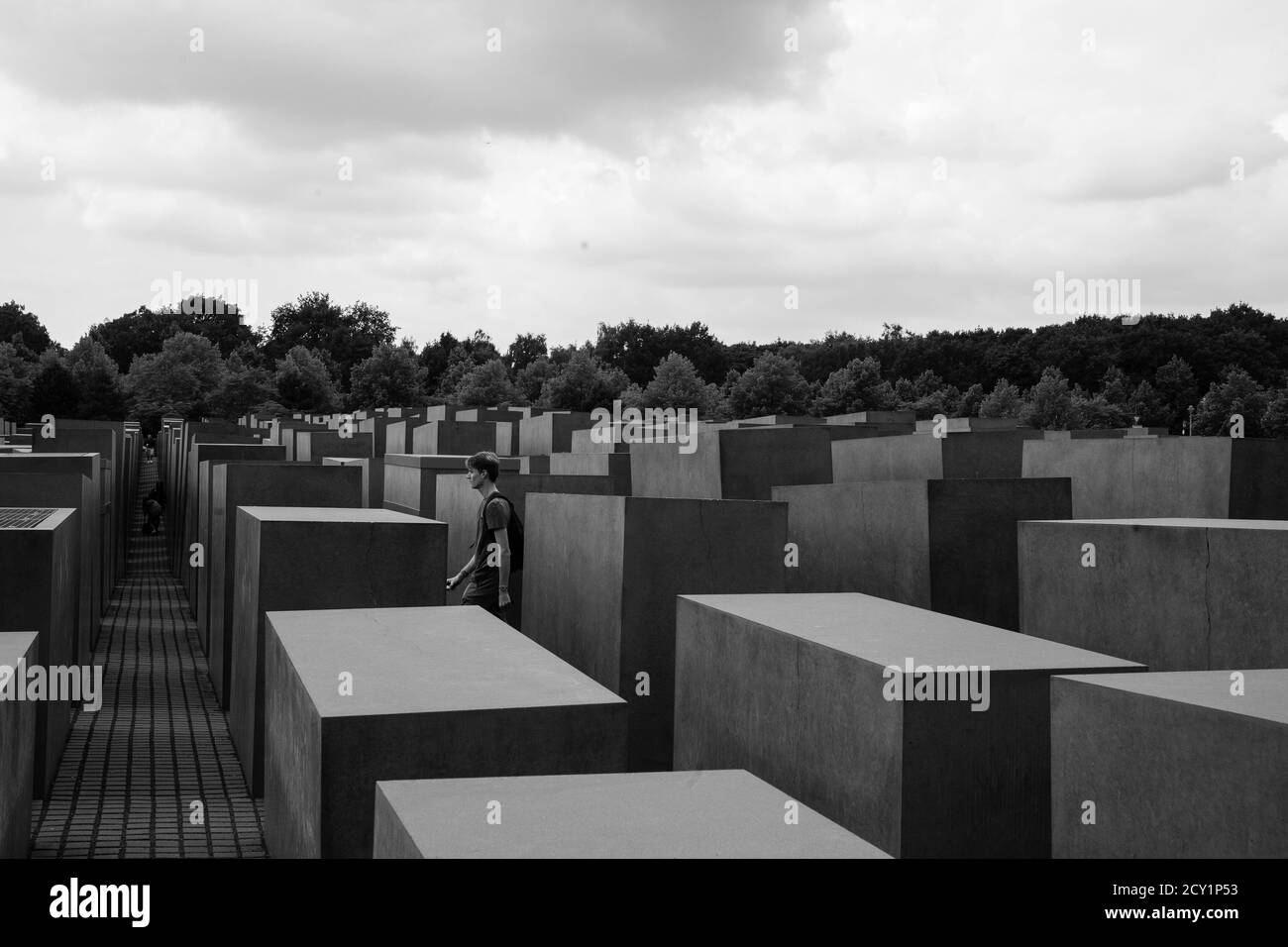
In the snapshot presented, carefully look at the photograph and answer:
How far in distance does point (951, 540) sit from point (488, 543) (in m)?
2.86

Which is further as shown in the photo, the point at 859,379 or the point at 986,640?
the point at 859,379

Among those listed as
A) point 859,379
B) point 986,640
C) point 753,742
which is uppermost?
point 859,379

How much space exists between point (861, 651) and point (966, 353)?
74782mm

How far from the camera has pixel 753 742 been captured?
4.98 m

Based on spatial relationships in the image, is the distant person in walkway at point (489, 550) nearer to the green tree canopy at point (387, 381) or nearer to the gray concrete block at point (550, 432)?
the gray concrete block at point (550, 432)

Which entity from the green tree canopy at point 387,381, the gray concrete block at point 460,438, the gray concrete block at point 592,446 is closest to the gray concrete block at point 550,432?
the gray concrete block at point 460,438

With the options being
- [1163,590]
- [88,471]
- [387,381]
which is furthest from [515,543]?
[387,381]

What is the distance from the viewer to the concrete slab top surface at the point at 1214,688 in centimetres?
317

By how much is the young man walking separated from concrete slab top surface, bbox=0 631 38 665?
2904 millimetres

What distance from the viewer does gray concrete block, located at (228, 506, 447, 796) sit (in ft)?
20.9

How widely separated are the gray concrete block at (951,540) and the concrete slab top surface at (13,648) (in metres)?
4.70

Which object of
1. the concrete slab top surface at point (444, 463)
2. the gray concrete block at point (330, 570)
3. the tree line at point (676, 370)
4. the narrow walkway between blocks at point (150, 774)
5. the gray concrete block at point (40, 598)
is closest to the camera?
the narrow walkway between blocks at point (150, 774)
